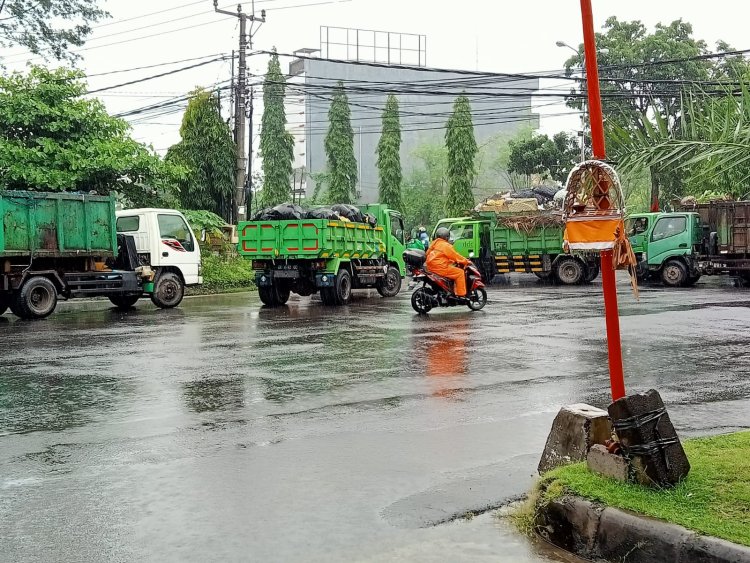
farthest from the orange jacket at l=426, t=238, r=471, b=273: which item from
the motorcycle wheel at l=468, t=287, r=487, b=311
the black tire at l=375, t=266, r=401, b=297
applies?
the black tire at l=375, t=266, r=401, b=297

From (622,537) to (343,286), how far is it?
16059 mm

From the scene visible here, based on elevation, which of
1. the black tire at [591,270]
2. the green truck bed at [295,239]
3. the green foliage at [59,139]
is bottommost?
the black tire at [591,270]

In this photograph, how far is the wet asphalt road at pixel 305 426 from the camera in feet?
14.3

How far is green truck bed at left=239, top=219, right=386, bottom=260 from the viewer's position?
18.9 meters

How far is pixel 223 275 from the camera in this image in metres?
26.8

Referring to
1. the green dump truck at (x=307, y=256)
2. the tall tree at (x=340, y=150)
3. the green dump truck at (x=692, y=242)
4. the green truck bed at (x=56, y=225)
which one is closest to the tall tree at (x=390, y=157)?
the tall tree at (x=340, y=150)

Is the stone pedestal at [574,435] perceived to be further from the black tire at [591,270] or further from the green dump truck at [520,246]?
the black tire at [591,270]

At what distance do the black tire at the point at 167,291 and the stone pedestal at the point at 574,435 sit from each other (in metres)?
15.1

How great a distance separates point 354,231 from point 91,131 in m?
8.23

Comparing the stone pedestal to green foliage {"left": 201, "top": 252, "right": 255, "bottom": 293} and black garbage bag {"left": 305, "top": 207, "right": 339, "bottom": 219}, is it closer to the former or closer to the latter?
black garbage bag {"left": 305, "top": 207, "right": 339, "bottom": 219}

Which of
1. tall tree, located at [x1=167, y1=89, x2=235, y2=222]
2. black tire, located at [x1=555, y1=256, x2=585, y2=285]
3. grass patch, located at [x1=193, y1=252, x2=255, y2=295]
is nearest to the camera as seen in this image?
grass patch, located at [x1=193, y1=252, x2=255, y2=295]

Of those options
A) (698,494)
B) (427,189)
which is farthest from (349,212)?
(427,189)

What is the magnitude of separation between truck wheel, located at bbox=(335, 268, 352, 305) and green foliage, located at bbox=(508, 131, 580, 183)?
2542 centimetres

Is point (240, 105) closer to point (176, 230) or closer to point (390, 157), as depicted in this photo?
point (176, 230)
